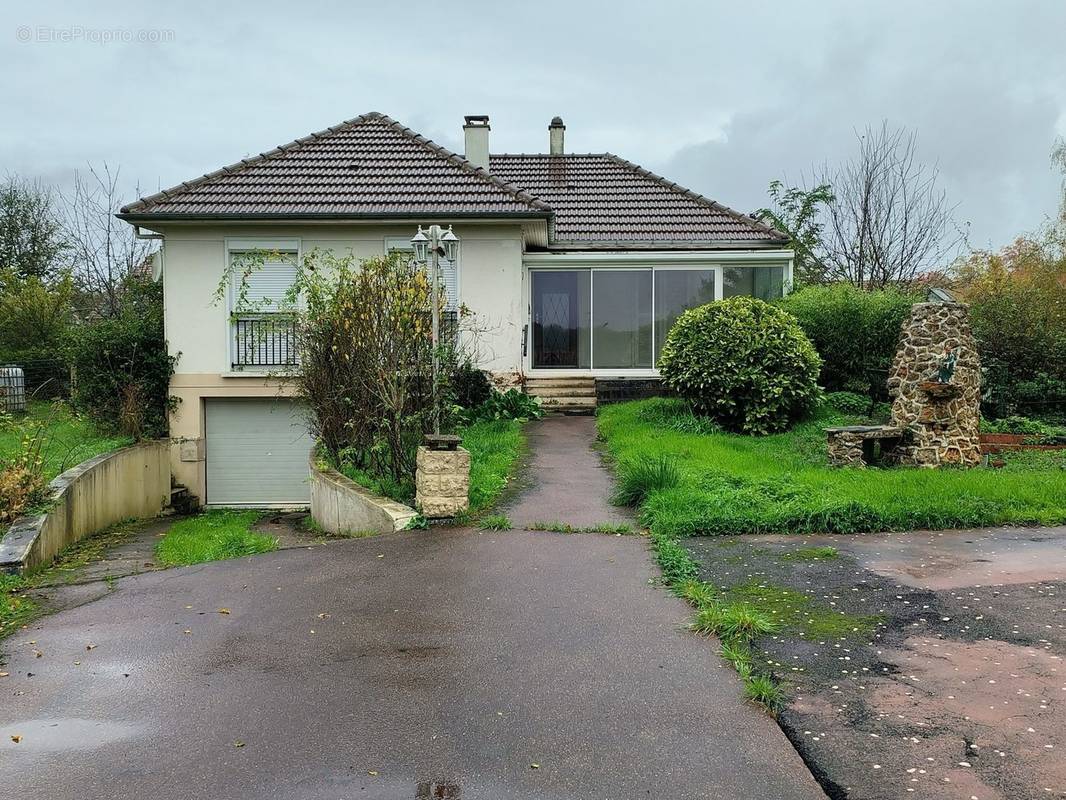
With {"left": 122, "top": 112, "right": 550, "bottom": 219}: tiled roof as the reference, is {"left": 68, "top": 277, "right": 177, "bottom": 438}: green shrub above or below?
below

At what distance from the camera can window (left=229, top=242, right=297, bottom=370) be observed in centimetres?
1650

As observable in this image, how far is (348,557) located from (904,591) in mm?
4820

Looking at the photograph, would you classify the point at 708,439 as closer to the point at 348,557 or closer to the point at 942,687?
the point at 348,557

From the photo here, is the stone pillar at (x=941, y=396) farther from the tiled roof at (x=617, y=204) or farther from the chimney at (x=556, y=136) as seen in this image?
the chimney at (x=556, y=136)

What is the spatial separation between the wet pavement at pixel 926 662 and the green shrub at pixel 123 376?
1219cm

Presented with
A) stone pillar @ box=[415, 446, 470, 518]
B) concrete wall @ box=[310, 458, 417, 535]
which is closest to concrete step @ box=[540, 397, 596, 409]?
concrete wall @ box=[310, 458, 417, 535]

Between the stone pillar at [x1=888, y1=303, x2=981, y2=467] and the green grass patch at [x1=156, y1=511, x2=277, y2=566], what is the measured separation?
333 inches

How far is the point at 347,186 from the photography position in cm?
1744

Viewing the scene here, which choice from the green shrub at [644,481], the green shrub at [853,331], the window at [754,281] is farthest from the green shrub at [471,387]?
the green shrub at [644,481]

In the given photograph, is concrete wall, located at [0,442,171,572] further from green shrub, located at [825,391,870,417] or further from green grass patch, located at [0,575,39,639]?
green shrub, located at [825,391,870,417]

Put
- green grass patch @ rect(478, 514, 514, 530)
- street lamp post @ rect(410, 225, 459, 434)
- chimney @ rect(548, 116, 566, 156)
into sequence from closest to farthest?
green grass patch @ rect(478, 514, 514, 530) → street lamp post @ rect(410, 225, 459, 434) → chimney @ rect(548, 116, 566, 156)

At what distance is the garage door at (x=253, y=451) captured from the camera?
55.3 ft

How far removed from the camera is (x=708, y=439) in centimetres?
1280

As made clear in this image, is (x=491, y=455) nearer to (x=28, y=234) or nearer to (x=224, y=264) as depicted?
(x=224, y=264)
